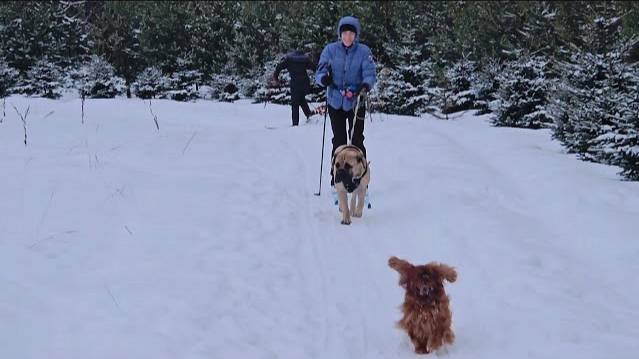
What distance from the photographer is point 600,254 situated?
18.5ft

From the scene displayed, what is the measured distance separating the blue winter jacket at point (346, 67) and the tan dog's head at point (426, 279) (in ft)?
14.3

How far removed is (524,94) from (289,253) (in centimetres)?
1291

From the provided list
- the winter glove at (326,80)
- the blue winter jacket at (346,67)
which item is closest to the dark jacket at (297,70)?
the blue winter jacket at (346,67)

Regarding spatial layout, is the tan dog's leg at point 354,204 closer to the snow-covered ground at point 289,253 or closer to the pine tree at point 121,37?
the snow-covered ground at point 289,253

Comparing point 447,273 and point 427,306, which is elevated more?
point 447,273

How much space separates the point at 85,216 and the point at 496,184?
5.51 m

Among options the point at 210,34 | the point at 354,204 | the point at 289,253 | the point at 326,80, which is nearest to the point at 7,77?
the point at 210,34

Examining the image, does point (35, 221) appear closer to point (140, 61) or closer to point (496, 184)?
point (496, 184)

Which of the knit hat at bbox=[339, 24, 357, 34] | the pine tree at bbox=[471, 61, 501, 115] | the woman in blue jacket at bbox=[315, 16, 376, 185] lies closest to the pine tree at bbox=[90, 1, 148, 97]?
the pine tree at bbox=[471, 61, 501, 115]

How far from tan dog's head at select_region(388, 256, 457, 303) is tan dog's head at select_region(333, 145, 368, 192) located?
2.92 meters

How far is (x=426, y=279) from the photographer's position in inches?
150

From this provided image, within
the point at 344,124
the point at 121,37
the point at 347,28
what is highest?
the point at 347,28

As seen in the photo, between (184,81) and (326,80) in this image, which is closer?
(326,80)

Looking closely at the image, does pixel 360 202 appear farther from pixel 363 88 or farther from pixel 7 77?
pixel 7 77
